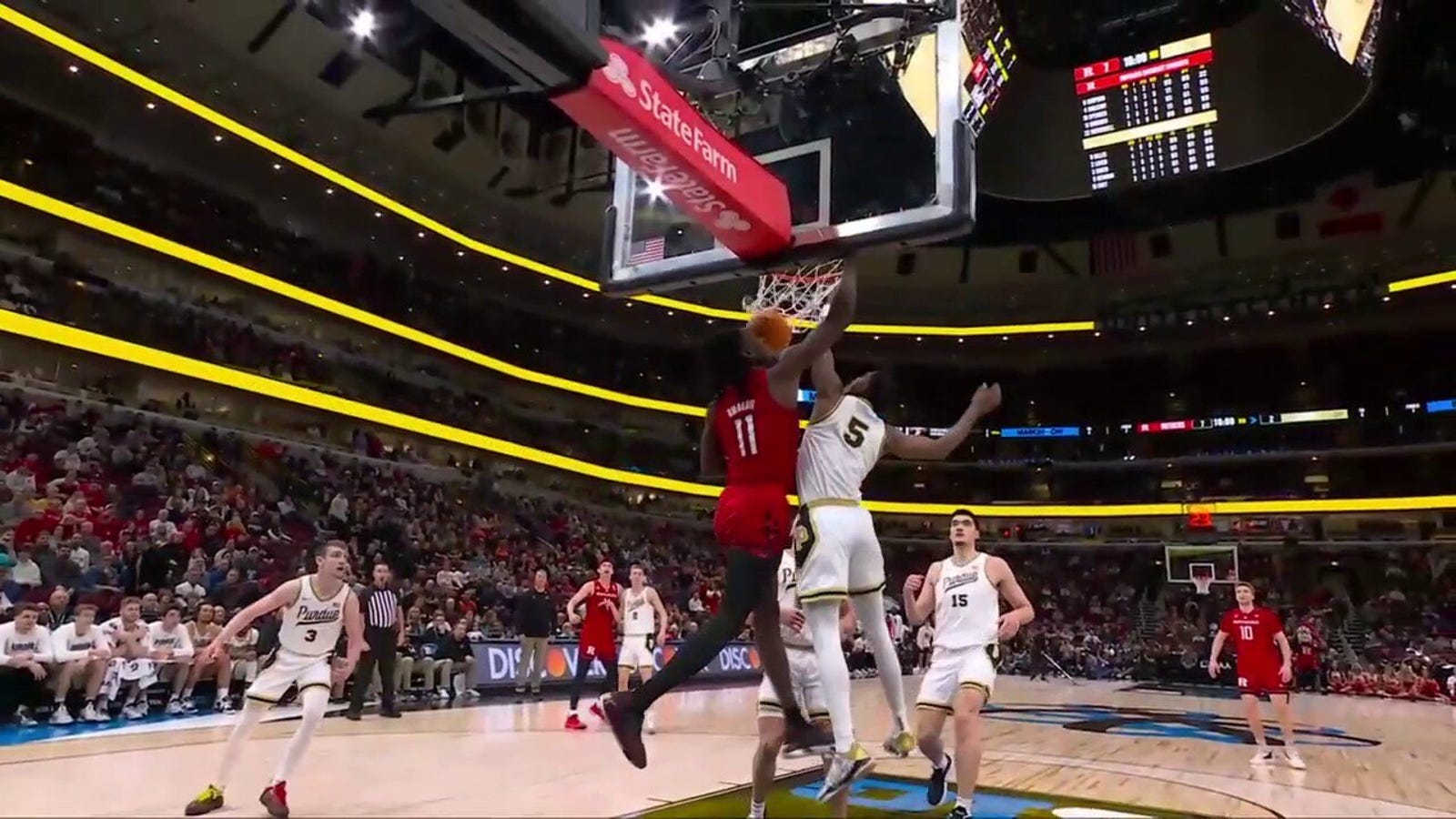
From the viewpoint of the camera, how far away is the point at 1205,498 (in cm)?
3097

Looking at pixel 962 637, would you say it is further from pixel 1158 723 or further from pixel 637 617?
pixel 1158 723

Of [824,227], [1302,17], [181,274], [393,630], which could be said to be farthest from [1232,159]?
[181,274]

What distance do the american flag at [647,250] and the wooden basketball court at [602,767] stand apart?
11.2 ft

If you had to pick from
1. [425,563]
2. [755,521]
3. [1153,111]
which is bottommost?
[425,563]

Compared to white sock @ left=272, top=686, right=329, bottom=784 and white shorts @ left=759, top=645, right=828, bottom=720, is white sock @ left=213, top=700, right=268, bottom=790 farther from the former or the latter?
white shorts @ left=759, top=645, right=828, bottom=720

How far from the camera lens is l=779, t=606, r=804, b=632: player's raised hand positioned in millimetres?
5105

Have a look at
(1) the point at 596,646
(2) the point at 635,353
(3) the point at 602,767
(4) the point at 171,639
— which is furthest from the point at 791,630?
(2) the point at 635,353

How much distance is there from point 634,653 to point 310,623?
495 cm

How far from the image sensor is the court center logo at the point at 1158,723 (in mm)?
10609

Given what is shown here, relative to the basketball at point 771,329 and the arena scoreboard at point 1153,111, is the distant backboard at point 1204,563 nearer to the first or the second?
the arena scoreboard at point 1153,111

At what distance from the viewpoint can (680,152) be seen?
4988 millimetres

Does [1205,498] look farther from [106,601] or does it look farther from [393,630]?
[106,601]

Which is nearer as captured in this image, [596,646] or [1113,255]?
[596,646]

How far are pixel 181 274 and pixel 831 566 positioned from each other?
19.0 metres
